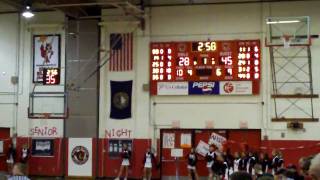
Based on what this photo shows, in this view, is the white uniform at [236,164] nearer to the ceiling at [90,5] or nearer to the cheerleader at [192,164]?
the cheerleader at [192,164]

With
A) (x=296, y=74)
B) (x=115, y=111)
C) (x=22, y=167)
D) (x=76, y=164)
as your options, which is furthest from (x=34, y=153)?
(x=22, y=167)

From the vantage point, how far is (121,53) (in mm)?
26141

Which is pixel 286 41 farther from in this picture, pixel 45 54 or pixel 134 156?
pixel 45 54

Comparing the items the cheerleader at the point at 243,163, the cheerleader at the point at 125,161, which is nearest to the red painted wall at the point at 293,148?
the cheerleader at the point at 243,163

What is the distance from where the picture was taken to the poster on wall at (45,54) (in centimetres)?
2696

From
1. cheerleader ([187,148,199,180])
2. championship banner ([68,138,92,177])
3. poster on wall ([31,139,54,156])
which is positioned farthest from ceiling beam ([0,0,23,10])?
cheerleader ([187,148,199,180])

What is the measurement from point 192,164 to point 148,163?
6.84 ft

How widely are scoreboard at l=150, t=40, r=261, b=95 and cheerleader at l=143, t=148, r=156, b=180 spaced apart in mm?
3483

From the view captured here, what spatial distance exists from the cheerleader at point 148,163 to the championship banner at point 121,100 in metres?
2.19

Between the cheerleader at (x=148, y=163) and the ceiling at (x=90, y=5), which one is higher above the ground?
the ceiling at (x=90, y=5)

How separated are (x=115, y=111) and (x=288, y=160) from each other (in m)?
8.51

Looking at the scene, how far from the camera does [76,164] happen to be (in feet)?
86.5

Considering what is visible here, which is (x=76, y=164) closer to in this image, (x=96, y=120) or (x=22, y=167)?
(x=96, y=120)

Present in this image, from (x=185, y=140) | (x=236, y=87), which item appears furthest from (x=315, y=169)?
(x=185, y=140)
